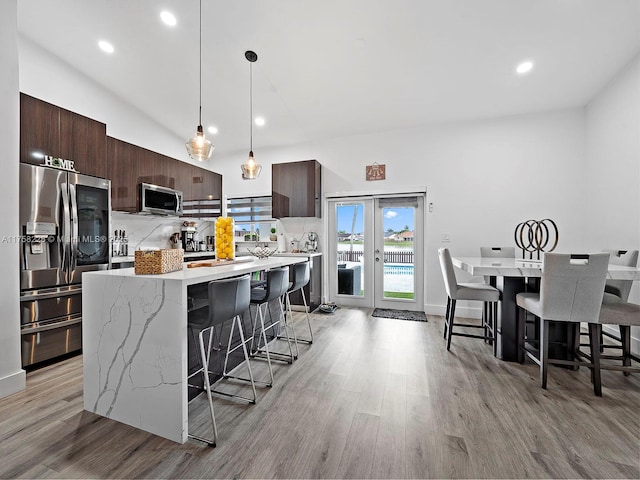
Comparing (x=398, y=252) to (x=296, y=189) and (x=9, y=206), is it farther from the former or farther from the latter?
(x=9, y=206)

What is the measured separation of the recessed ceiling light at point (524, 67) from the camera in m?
2.86

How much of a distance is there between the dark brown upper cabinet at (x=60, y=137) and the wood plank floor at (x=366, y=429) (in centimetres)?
199

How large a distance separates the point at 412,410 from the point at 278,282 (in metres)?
1.35

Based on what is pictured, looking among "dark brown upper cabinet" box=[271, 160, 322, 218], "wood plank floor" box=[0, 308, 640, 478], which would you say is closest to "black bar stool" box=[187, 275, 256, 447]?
"wood plank floor" box=[0, 308, 640, 478]

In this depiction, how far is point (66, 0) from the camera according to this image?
8.08 feet

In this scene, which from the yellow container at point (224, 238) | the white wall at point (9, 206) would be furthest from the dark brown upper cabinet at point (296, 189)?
the white wall at point (9, 206)

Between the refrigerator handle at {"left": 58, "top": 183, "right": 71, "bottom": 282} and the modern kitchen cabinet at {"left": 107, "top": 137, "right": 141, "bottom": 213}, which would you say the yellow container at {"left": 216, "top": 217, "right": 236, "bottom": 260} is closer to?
the refrigerator handle at {"left": 58, "top": 183, "right": 71, "bottom": 282}

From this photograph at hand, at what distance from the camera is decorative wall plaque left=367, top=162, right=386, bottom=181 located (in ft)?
14.6

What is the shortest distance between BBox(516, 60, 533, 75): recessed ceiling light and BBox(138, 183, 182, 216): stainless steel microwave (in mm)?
4752

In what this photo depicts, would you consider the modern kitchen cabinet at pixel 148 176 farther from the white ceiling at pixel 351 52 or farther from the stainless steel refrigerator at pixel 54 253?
the white ceiling at pixel 351 52

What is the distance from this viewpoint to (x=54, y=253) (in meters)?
2.51

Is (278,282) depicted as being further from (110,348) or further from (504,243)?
(504,243)

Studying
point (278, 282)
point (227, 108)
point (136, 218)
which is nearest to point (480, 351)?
point (278, 282)

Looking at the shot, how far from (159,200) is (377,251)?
3.48 m
